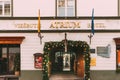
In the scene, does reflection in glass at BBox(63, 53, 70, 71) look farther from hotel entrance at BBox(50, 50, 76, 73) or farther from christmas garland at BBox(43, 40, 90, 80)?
christmas garland at BBox(43, 40, 90, 80)

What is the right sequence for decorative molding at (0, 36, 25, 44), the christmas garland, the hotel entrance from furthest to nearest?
the hotel entrance < decorative molding at (0, 36, 25, 44) < the christmas garland

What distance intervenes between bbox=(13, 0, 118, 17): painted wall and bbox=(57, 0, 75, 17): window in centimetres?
32

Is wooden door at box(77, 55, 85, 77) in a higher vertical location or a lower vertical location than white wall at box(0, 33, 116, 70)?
lower

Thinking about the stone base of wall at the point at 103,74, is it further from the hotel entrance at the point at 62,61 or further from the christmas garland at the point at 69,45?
the hotel entrance at the point at 62,61

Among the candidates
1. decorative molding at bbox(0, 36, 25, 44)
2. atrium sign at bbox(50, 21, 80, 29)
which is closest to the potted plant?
decorative molding at bbox(0, 36, 25, 44)

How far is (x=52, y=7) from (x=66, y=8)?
0.88 metres

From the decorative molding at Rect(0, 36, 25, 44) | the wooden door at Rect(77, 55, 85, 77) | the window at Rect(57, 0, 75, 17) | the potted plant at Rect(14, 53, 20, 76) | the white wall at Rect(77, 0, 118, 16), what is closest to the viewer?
the decorative molding at Rect(0, 36, 25, 44)

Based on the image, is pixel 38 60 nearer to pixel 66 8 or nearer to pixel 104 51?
pixel 66 8

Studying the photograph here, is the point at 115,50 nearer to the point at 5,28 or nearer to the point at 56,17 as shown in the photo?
the point at 56,17

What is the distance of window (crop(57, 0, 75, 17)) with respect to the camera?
2778cm

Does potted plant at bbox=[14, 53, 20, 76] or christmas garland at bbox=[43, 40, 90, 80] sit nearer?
christmas garland at bbox=[43, 40, 90, 80]

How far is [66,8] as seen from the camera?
27922 mm

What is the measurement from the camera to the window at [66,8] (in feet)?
91.1

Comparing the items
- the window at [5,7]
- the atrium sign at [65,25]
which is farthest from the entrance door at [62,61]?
the window at [5,7]
